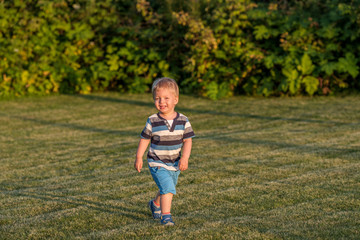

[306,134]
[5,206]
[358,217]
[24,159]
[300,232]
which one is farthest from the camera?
[306,134]

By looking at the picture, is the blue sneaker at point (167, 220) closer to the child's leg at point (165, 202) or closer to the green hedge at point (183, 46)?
the child's leg at point (165, 202)

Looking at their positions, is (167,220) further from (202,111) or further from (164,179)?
(202,111)

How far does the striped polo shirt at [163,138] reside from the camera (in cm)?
402

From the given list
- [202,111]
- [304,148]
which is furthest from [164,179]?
[202,111]

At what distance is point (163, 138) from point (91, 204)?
1.15 metres

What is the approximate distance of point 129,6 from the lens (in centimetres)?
1362

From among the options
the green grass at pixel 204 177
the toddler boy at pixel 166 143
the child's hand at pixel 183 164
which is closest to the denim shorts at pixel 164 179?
the toddler boy at pixel 166 143

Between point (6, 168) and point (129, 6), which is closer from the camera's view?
point (6, 168)

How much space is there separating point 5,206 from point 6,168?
5.32 ft

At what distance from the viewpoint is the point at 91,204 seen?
470 centimetres

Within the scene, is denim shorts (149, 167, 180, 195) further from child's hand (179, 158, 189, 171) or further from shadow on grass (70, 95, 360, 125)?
shadow on grass (70, 95, 360, 125)

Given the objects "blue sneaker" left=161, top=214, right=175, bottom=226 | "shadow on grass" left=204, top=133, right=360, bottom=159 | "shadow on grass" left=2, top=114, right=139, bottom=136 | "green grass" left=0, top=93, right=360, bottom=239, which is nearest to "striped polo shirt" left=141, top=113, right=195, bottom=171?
"blue sneaker" left=161, top=214, right=175, bottom=226

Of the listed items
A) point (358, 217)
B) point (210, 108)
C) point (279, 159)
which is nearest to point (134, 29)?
point (210, 108)

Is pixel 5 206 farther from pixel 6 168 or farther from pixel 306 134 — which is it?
pixel 306 134
